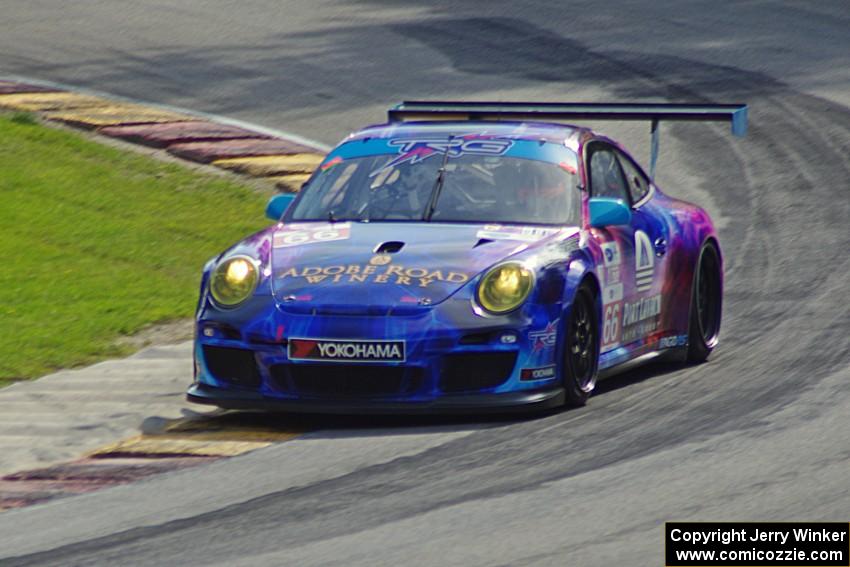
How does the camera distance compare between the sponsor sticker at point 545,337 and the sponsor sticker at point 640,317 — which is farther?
the sponsor sticker at point 640,317

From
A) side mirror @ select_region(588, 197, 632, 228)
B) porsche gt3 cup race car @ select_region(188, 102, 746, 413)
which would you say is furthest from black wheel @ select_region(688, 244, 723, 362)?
side mirror @ select_region(588, 197, 632, 228)

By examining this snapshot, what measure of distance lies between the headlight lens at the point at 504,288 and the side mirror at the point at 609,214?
79 cm

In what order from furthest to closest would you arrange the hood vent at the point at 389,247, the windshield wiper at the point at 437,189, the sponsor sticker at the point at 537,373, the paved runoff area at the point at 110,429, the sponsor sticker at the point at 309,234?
the windshield wiper at the point at 437,189
the sponsor sticker at the point at 309,234
the hood vent at the point at 389,247
the sponsor sticker at the point at 537,373
the paved runoff area at the point at 110,429

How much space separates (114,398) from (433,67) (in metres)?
10.3

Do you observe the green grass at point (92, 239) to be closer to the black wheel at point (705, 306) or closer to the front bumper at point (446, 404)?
the front bumper at point (446, 404)

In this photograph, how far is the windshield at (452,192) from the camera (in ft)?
29.8

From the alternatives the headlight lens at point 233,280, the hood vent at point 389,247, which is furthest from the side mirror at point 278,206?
the hood vent at point 389,247

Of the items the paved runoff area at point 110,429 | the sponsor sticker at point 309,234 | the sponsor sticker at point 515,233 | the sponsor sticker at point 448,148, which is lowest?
the paved runoff area at point 110,429

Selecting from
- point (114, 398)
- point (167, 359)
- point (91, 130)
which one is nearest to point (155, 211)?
point (91, 130)

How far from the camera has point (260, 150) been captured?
15.5 meters

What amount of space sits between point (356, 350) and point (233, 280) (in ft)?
2.55

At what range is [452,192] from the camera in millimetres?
9195

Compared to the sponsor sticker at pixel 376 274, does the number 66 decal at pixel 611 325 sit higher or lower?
lower

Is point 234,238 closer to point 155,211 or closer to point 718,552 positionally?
point 155,211
